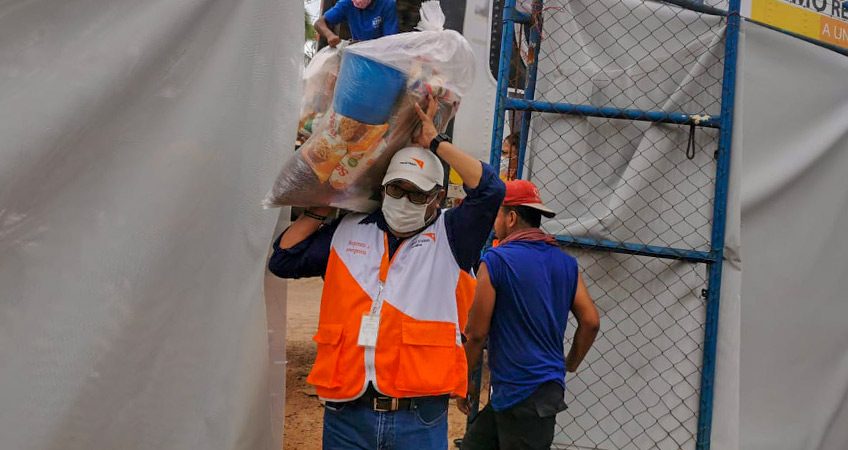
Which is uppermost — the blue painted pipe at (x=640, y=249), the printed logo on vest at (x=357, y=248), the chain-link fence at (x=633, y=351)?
the printed logo on vest at (x=357, y=248)

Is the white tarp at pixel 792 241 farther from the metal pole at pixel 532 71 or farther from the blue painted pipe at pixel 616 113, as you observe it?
the metal pole at pixel 532 71

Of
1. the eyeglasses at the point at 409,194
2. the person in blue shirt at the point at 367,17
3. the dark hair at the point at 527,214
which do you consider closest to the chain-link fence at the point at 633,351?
the dark hair at the point at 527,214

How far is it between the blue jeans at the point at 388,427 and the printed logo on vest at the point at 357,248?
53 centimetres

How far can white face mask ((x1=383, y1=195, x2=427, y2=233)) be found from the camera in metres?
2.80

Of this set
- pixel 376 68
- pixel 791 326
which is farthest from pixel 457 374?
pixel 791 326

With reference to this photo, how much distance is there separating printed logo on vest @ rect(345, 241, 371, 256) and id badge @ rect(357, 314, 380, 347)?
0.24 m

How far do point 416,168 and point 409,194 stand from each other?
3.8 inches

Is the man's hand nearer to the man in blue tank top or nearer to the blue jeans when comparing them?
the man in blue tank top

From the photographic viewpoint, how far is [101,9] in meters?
2.37

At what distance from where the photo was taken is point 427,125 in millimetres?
2811

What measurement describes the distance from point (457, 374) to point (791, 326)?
2529mm

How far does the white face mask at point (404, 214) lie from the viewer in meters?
2.80

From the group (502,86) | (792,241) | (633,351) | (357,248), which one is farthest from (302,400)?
(357,248)

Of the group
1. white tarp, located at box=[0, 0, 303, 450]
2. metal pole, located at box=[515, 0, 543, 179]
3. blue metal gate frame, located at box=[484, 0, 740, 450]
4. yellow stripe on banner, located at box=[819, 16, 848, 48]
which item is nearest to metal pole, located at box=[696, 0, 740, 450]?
blue metal gate frame, located at box=[484, 0, 740, 450]
